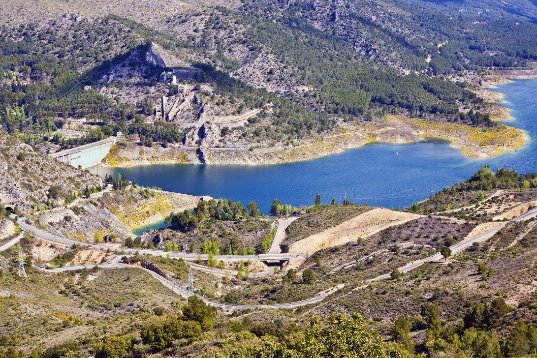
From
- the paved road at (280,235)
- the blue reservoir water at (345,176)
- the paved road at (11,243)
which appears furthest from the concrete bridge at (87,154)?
the paved road at (280,235)

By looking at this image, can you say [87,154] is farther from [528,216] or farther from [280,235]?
[528,216]

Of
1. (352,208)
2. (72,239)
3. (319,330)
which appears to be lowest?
(72,239)

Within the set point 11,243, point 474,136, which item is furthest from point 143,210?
point 474,136

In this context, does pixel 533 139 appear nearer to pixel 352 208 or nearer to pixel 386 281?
pixel 352 208

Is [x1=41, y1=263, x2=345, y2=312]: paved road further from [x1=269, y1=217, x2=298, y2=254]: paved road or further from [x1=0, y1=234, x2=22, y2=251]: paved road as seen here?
[x1=269, y1=217, x2=298, y2=254]: paved road

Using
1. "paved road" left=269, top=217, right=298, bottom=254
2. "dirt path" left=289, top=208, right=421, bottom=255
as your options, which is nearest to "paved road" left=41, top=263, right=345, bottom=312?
"paved road" left=269, top=217, right=298, bottom=254

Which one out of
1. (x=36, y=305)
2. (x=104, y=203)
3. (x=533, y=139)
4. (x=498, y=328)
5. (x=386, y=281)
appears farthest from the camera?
(x=533, y=139)

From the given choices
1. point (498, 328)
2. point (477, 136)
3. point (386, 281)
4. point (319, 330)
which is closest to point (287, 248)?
point (386, 281)
